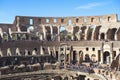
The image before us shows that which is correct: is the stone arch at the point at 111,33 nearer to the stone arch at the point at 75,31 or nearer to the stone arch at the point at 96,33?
the stone arch at the point at 96,33

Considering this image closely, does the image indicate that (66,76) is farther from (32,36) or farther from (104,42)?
(32,36)

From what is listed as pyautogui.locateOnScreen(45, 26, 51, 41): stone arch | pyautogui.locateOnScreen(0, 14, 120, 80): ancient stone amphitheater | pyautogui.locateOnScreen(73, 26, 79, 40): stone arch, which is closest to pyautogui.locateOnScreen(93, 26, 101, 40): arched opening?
pyautogui.locateOnScreen(0, 14, 120, 80): ancient stone amphitheater

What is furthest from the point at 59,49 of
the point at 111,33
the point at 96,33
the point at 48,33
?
the point at 111,33

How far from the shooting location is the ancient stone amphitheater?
39.7 metres

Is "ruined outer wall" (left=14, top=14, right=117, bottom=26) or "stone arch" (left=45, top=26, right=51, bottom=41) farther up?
"ruined outer wall" (left=14, top=14, right=117, bottom=26)

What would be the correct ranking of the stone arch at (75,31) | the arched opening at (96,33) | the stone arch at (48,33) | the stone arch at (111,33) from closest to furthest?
the stone arch at (111,33) < the arched opening at (96,33) < the stone arch at (48,33) < the stone arch at (75,31)

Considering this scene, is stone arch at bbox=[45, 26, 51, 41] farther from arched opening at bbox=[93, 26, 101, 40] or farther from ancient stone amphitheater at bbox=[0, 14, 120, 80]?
arched opening at bbox=[93, 26, 101, 40]

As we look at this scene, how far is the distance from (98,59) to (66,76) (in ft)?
39.1

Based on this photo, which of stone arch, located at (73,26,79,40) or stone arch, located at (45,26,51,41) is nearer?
stone arch, located at (45,26,51,41)

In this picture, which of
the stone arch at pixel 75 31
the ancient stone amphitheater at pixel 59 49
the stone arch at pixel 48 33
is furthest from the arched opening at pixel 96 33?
the stone arch at pixel 48 33

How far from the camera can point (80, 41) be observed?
169ft

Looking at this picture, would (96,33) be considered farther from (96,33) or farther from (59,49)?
(59,49)

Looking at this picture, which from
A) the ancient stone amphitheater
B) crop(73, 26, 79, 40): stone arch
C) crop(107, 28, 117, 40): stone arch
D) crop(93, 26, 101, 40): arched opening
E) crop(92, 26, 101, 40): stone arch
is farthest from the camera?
crop(73, 26, 79, 40): stone arch

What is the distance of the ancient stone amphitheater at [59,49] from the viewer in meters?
39.7
